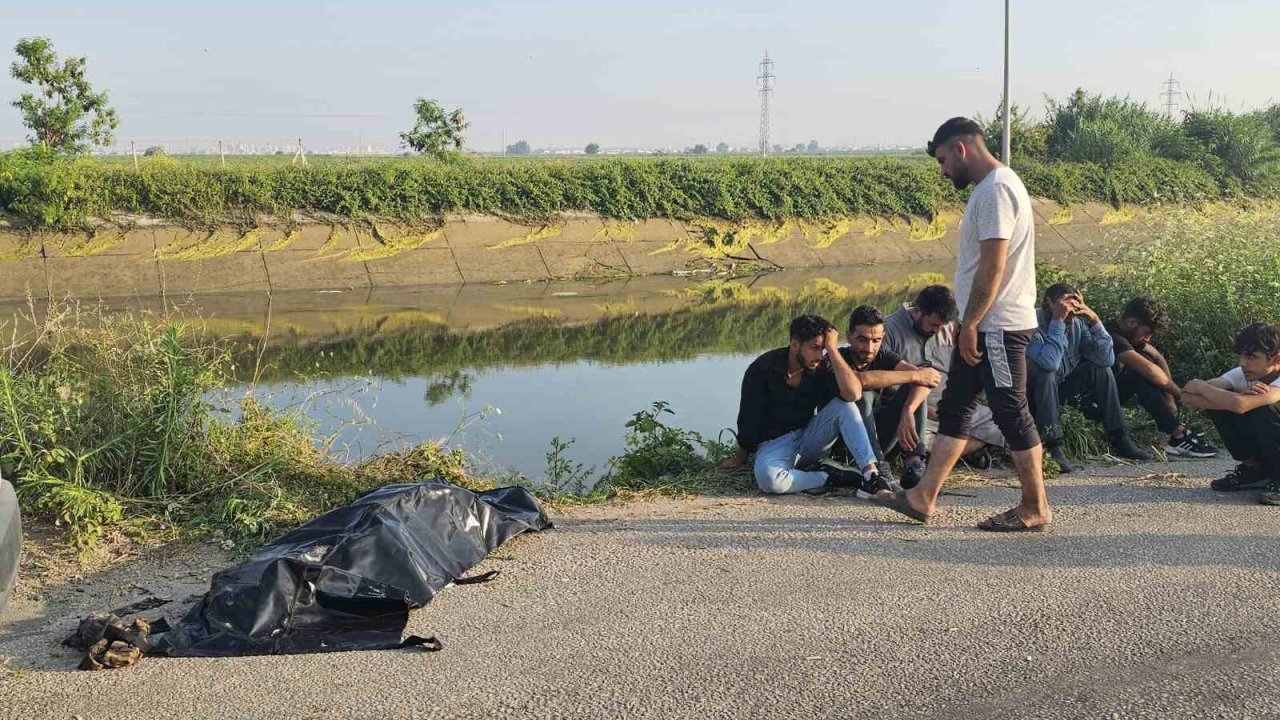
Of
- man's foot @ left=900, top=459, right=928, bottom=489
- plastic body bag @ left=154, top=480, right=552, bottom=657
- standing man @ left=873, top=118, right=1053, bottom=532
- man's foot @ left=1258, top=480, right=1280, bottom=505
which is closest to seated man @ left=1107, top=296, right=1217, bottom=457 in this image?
man's foot @ left=1258, top=480, right=1280, bottom=505

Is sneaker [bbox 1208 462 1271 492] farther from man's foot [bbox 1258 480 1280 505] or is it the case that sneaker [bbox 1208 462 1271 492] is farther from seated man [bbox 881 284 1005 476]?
seated man [bbox 881 284 1005 476]

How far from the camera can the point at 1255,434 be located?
662 centimetres

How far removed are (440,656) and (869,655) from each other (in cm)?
163

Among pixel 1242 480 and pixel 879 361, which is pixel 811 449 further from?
pixel 1242 480

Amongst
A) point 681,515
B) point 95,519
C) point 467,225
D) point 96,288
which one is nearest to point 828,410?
point 681,515

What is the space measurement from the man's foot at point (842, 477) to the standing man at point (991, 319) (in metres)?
0.67

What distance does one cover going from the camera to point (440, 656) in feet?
14.6

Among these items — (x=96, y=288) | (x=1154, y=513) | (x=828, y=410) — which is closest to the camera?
(x=1154, y=513)

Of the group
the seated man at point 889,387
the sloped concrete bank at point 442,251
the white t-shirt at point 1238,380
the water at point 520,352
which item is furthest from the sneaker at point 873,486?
the sloped concrete bank at point 442,251

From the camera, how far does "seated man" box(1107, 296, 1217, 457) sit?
782 centimetres

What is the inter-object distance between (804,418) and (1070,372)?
86.2 inches

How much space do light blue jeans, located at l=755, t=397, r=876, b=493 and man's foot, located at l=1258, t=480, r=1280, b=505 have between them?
213cm

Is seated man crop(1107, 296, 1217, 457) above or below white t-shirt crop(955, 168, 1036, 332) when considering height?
below

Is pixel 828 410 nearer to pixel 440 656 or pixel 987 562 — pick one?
pixel 987 562
